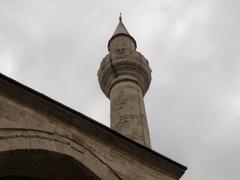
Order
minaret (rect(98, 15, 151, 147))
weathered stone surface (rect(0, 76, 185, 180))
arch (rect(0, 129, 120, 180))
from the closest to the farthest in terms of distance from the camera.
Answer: arch (rect(0, 129, 120, 180))
weathered stone surface (rect(0, 76, 185, 180))
minaret (rect(98, 15, 151, 147))

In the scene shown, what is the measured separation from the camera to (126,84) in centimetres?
969

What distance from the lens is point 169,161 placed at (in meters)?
5.70

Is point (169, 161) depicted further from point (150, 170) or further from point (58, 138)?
point (58, 138)

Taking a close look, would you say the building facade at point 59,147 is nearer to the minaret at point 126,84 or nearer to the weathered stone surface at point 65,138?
the weathered stone surface at point 65,138

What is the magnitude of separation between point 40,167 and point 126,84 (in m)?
4.86

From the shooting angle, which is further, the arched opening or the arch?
the arched opening

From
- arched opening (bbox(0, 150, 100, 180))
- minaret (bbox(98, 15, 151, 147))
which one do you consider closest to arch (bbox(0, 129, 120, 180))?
arched opening (bbox(0, 150, 100, 180))

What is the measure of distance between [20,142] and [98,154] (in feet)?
3.06

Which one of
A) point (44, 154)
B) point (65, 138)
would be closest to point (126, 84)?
point (65, 138)

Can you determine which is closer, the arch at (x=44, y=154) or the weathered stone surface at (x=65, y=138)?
the arch at (x=44, y=154)

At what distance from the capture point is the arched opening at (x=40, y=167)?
15.5 ft

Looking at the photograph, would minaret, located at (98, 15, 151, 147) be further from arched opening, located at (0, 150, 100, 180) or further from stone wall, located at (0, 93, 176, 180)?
arched opening, located at (0, 150, 100, 180)

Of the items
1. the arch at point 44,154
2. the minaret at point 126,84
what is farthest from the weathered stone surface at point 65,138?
the minaret at point 126,84

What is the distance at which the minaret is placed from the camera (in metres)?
8.52
